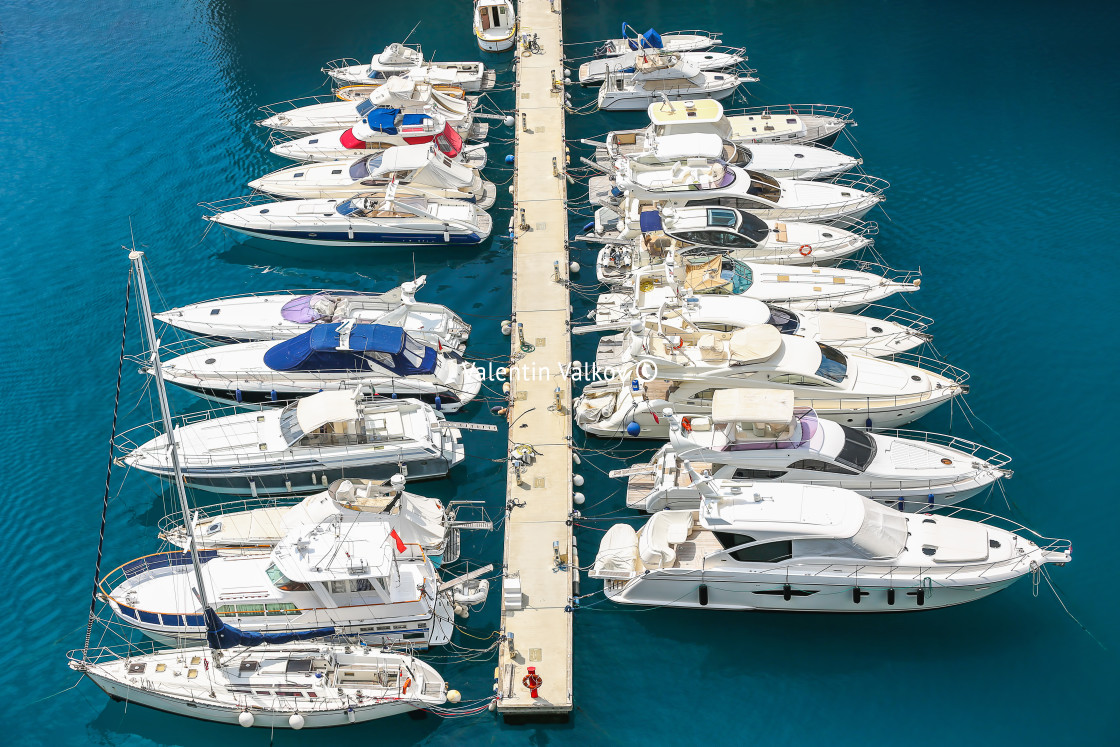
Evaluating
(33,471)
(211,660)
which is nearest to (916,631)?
(211,660)

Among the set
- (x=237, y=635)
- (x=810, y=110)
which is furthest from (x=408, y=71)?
(x=237, y=635)

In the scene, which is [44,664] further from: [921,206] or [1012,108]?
[1012,108]

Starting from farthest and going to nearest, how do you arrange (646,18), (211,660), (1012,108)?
1. (646,18)
2. (1012,108)
3. (211,660)

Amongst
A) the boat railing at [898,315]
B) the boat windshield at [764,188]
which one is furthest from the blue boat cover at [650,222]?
the boat railing at [898,315]

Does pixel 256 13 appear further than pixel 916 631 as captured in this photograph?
Yes

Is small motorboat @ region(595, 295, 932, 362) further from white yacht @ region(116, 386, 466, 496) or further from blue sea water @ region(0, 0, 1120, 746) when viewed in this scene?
white yacht @ region(116, 386, 466, 496)

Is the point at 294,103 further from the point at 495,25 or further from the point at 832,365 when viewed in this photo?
the point at 832,365

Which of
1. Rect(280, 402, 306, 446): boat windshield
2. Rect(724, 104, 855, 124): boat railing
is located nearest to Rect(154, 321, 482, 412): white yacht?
Rect(280, 402, 306, 446): boat windshield

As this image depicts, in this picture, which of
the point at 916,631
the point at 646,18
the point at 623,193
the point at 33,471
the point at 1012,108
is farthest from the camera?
the point at 646,18
